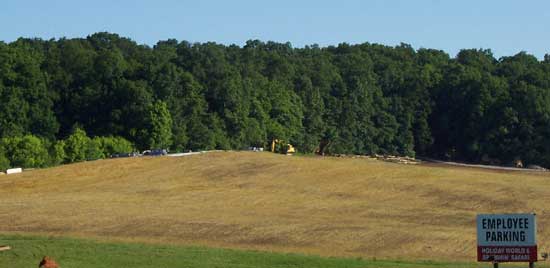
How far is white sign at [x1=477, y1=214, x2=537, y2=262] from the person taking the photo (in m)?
26.3

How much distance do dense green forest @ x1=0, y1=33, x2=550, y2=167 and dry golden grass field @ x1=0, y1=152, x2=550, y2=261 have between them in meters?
18.5

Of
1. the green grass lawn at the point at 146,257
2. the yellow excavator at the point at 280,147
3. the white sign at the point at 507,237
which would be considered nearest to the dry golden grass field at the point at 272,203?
the green grass lawn at the point at 146,257

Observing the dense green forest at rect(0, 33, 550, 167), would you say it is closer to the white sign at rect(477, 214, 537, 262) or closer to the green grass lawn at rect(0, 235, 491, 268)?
the green grass lawn at rect(0, 235, 491, 268)

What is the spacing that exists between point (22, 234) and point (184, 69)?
225 ft

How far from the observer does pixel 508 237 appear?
26.5m

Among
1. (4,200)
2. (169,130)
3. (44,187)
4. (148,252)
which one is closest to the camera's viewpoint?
(148,252)

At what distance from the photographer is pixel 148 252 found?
123ft

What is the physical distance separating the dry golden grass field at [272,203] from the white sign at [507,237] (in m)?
16.3

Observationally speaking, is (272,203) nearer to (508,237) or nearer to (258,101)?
(508,237)

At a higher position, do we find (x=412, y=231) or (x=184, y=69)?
(x=184, y=69)

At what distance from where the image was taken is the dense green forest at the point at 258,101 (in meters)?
101

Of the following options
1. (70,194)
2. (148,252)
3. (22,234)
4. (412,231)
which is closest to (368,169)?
(70,194)

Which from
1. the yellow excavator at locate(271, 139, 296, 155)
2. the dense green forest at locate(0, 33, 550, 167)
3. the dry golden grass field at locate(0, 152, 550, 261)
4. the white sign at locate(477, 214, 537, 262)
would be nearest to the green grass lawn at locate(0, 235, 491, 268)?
Answer: the dry golden grass field at locate(0, 152, 550, 261)

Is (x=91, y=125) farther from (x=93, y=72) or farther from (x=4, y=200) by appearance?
(x=4, y=200)
